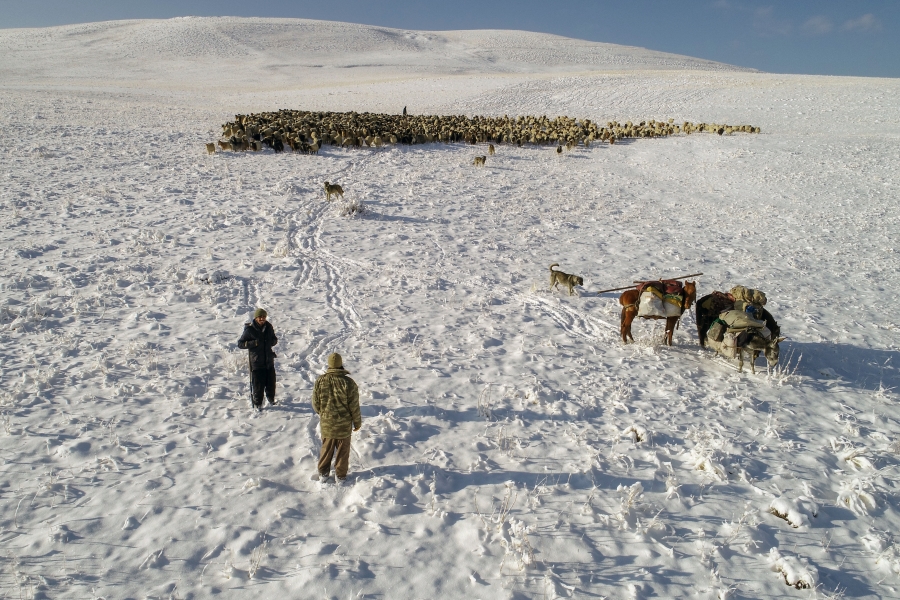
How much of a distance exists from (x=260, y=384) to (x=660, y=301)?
5.87 meters

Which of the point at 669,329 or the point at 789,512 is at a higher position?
the point at 669,329

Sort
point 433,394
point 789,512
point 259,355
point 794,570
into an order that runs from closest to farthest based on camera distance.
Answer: point 794,570 → point 789,512 → point 259,355 → point 433,394

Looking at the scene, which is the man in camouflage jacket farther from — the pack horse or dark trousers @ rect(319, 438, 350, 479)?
the pack horse

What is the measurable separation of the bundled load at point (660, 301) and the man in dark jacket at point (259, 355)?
5.43 meters

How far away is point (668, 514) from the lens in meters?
4.83

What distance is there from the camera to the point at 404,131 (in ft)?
90.2

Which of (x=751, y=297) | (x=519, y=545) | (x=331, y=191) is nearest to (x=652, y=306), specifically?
(x=751, y=297)

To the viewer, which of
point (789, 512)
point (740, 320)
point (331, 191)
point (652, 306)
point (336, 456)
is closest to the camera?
point (789, 512)

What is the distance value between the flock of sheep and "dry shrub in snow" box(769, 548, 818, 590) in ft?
73.1

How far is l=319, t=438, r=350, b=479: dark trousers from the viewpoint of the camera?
498 centimetres

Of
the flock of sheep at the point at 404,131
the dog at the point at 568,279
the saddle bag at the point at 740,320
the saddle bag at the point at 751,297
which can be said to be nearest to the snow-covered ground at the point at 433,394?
the dog at the point at 568,279

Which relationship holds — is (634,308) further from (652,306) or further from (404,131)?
(404,131)

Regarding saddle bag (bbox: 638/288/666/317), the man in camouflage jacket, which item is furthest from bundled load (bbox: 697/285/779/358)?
the man in camouflage jacket

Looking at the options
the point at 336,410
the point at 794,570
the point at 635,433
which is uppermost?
the point at 336,410
